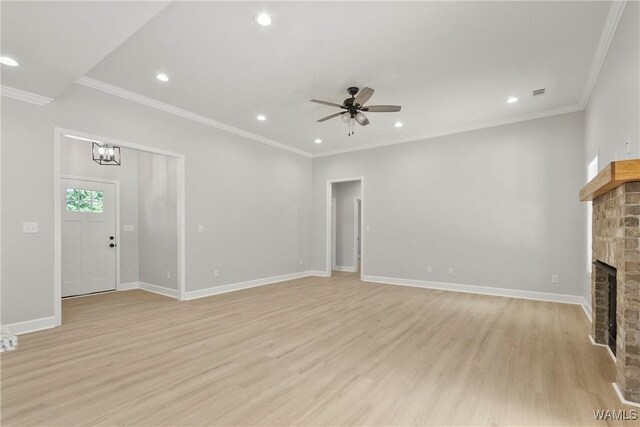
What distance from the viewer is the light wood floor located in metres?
1.94

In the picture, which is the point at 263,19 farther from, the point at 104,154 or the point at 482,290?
the point at 482,290

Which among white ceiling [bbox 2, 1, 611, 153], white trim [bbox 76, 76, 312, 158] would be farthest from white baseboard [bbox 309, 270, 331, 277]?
white ceiling [bbox 2, 1, 611, 153]

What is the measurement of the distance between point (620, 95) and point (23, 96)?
19.8 ft

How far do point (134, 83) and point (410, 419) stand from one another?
4643 millimetres

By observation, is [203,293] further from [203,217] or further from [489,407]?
[489,407]

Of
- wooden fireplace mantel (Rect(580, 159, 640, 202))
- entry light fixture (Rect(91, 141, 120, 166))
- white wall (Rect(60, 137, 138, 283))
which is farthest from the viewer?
white wall (Rect(60, 137, 138, 283))

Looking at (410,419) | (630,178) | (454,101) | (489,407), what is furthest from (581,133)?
(410,419)

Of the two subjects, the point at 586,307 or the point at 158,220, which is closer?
the point at 586,307

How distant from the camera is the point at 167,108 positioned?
4.65 meters

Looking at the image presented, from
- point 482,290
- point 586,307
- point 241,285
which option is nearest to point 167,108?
point 241,285

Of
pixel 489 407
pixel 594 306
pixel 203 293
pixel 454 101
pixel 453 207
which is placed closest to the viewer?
pixel 489 407

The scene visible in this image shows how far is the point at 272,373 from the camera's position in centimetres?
245

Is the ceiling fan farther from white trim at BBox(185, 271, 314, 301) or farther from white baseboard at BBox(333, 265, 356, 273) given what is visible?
white baseboard at BBox(333, 265, 356, 273)

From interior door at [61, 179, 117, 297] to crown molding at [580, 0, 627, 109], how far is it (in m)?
7.34
